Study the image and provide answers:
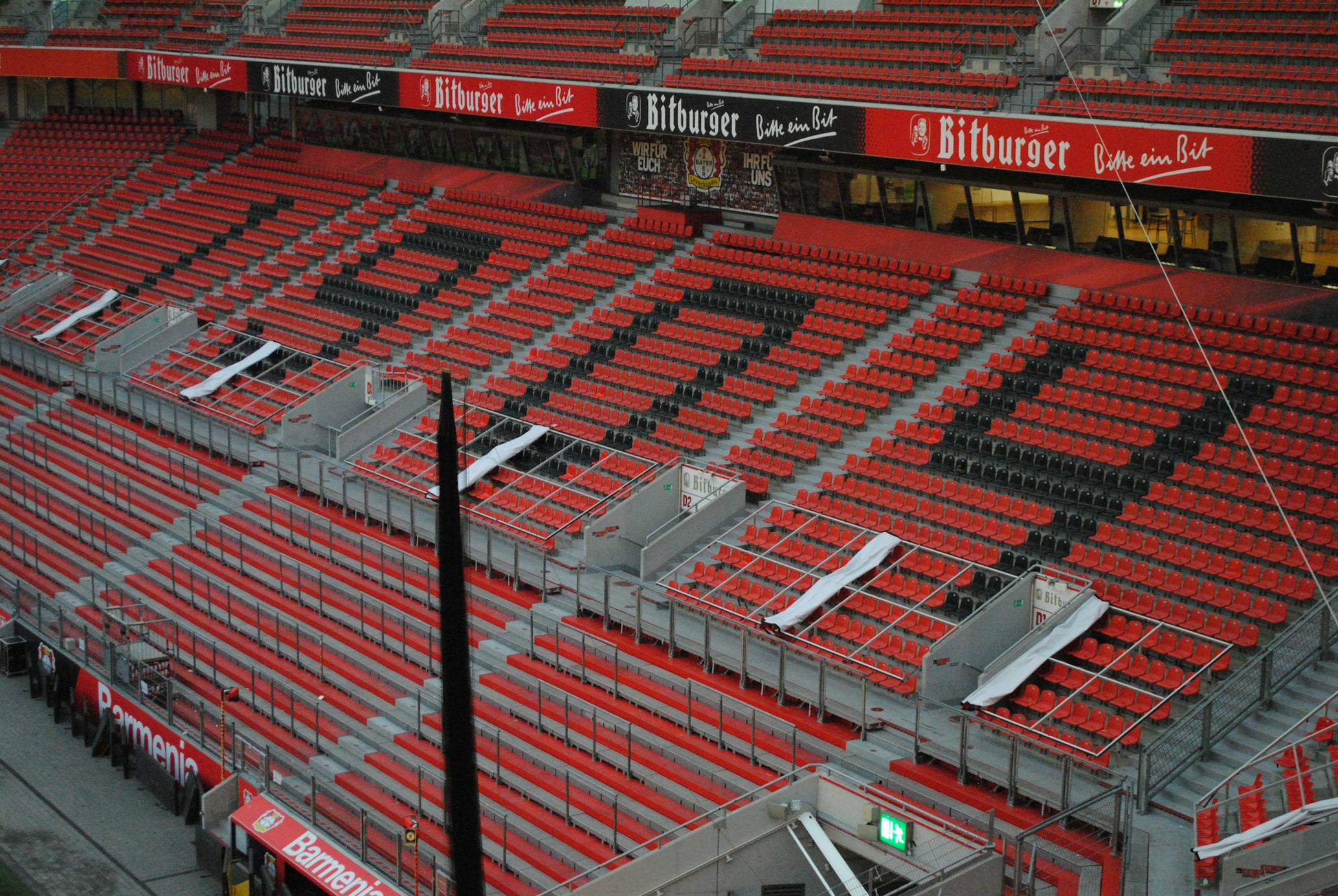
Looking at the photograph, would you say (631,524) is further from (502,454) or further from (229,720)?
(229,720)

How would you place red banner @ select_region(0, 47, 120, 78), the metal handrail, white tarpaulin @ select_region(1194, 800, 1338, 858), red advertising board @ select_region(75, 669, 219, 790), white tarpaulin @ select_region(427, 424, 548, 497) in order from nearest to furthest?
white tarpaulin @ select_region(1194, 800, 1338, 858), the metal handrail, red advertising board @ select_region(75, 669, 219, 790), white tarpaulin @ select_region(427, 424, 548, 497), red banner @ select_region(0, 47, 120, 78)

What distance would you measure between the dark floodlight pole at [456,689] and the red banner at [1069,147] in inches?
632

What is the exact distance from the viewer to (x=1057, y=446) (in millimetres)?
19328

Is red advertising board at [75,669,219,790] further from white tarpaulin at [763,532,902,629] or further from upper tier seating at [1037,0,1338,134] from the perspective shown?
upper tier seating at [1037,0,1338,134]

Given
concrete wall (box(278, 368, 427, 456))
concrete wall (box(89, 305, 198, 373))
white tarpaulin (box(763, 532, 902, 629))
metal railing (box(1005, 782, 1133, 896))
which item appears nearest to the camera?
metal railing (box(1005, 782, 1133, 896))

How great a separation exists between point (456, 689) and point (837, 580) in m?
13.3

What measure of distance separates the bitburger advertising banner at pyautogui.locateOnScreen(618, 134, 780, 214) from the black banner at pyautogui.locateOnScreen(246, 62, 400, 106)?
5374 mm

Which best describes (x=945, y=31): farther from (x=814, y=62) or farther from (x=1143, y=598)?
(x=1143, y=598)

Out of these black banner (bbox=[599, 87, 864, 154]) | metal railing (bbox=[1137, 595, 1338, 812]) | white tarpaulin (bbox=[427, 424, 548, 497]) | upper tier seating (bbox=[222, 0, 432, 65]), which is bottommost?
white tarpaulin (bbox=[427, 424, 548, 497])

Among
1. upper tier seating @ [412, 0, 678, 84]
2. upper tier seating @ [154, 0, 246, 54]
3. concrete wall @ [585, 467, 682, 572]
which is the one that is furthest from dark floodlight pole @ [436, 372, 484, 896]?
upper tier seating @ [154, 0, 246, 54]

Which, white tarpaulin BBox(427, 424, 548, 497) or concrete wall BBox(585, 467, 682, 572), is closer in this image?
concrete wall BBox(585, 467, 682, 572)

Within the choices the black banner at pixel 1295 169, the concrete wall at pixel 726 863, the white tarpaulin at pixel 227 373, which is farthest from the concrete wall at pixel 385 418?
the black banner at pixel 1295 169

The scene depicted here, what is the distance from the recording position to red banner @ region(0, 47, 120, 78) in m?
39.8

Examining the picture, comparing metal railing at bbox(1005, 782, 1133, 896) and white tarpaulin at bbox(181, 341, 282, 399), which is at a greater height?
metal railing at bbox(1005, 782, 1133, 896)
